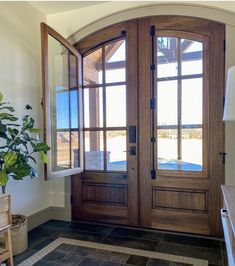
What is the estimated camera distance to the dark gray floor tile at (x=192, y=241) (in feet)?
8.70

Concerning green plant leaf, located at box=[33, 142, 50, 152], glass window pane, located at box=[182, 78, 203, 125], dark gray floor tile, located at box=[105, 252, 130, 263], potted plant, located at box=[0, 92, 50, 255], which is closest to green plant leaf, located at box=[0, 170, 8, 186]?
potted plant, located at box=[0, 92, 50, 255]

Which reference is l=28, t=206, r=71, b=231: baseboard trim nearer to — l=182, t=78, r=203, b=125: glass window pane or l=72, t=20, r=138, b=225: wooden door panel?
l=72, t=20, r=138, b=225: wooden door panel

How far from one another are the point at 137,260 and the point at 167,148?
1.25 m

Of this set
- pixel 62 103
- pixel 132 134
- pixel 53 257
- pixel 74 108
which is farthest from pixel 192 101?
pixel 53 257

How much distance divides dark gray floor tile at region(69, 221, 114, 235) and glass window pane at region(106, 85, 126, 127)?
4.25 feet

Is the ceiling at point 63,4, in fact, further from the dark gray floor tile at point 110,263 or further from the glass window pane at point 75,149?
the dark gray floor tile at point 110,263

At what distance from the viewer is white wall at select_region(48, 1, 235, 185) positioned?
2.66 meters

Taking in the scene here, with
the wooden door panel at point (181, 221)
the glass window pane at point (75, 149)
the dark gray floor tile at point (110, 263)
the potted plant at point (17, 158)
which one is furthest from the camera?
the glass window pane at point (75, 149)

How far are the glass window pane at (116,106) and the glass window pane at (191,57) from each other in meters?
0.77

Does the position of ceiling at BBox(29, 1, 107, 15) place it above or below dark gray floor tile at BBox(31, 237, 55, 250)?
above

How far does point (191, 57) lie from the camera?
9.30 feet

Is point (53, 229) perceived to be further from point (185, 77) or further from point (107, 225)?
point (185, 77)

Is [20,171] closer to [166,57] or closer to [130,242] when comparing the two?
[130,242]

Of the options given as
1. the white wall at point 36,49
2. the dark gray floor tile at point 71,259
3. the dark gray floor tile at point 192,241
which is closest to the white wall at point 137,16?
the white wall at point 36,49
